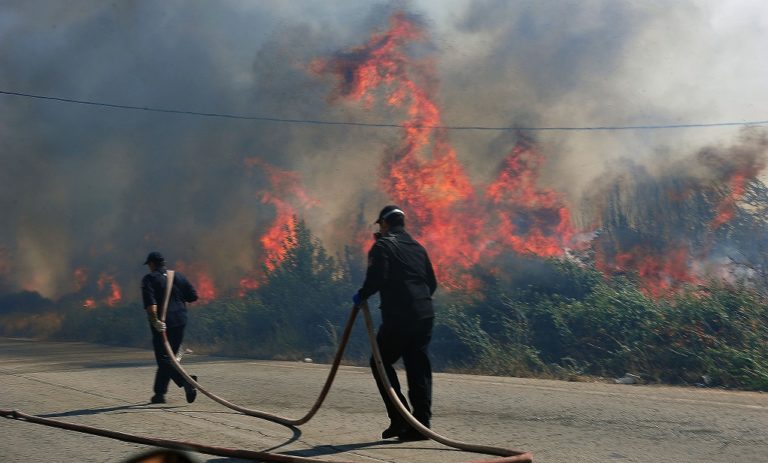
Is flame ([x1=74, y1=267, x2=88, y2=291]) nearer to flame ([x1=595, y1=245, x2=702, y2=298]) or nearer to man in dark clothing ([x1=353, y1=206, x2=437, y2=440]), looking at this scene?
flame ([x1=595, y1=245, x2=702, y2=298])

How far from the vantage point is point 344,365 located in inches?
512

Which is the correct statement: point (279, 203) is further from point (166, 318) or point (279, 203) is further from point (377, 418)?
point (377, 418)

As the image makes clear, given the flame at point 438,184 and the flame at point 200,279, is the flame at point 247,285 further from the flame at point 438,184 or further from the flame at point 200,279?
the flame at point 438,184

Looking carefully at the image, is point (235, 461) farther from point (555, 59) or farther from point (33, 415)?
point (555, 59)

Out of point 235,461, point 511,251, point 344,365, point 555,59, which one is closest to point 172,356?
point 235,461

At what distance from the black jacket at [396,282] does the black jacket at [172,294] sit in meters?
2.89

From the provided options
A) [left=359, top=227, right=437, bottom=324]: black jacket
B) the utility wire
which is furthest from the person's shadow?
the utility wire

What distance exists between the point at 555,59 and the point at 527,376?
1046 centimetres

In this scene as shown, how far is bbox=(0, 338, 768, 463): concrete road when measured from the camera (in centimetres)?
600

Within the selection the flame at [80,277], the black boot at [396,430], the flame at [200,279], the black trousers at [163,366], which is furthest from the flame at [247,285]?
the black boot at [396,430]

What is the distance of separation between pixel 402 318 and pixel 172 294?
3273mm

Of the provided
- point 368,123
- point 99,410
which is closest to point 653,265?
point 368,123

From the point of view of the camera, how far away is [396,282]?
6.25 meters

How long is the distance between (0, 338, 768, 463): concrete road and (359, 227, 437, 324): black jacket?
3.20ft
